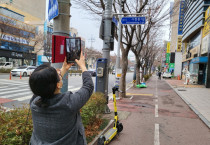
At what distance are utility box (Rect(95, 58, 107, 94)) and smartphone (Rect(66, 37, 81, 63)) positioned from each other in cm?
402

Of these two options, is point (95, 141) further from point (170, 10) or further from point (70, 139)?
point (170, 10)

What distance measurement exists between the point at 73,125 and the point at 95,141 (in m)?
2.34

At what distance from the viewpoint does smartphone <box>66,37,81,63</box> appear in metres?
1.72

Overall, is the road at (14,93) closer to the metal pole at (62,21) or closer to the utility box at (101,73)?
the metal pole at (62,21)

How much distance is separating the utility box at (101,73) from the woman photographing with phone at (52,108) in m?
4.29

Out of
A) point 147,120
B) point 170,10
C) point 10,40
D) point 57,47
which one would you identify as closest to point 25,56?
point 10,40

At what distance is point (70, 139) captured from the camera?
147 cm

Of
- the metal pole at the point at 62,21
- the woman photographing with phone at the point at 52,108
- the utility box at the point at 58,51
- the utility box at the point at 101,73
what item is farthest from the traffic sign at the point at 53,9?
the utility box at the point at 101,73

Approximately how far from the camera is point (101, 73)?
579cm

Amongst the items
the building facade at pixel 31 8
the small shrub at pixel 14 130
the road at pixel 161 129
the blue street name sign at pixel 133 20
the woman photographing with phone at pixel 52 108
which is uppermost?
the building facade at pixel 31 8

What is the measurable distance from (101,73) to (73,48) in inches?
160

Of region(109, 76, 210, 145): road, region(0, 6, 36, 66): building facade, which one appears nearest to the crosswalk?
region(109, 76, 210, 145): road

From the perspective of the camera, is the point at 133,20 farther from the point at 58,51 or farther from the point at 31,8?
the point at 31,8

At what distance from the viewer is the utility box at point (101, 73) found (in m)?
5.79
